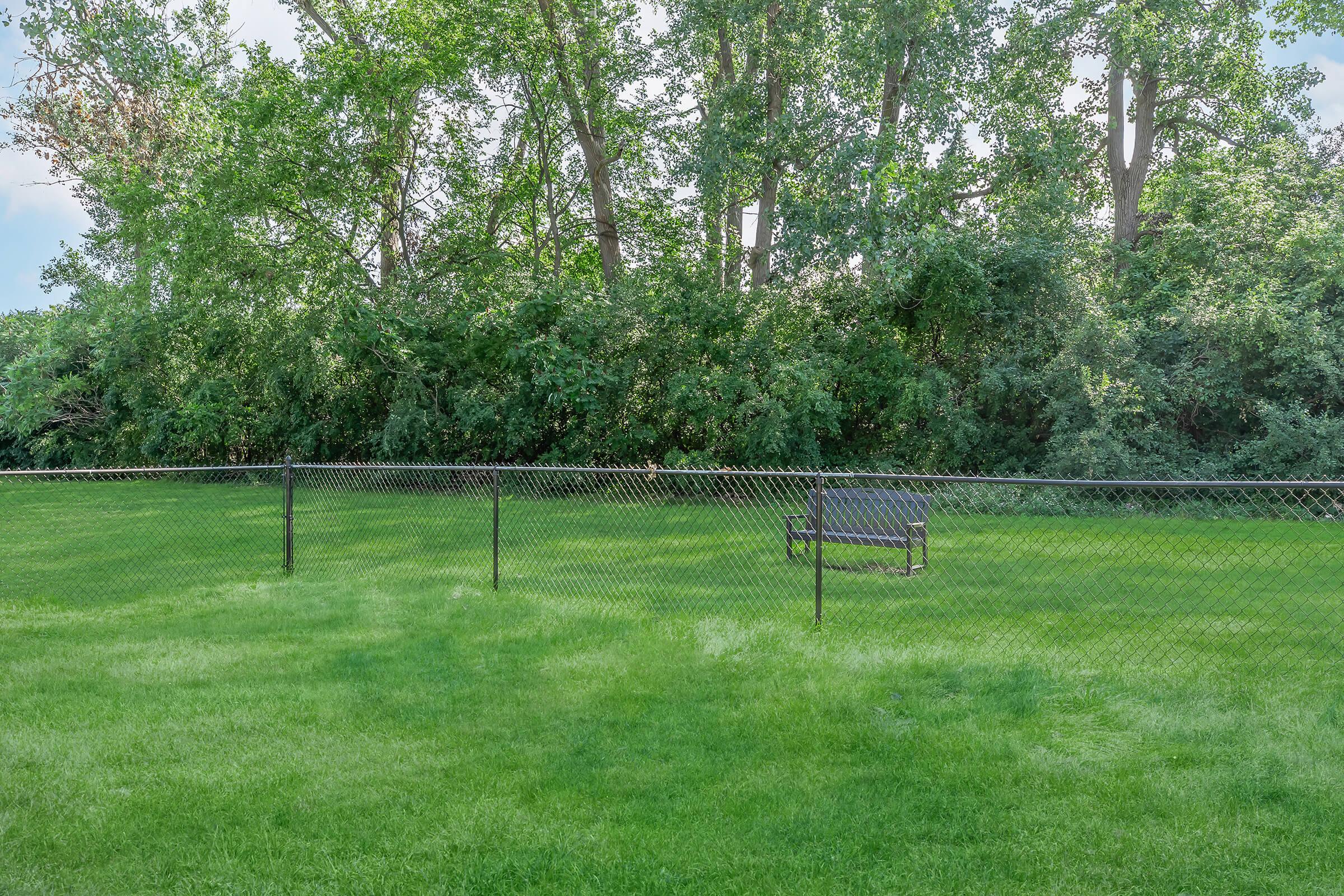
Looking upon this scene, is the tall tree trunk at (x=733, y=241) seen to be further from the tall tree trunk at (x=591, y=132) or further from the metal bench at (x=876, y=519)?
the metal bench at (x=876, y=519)

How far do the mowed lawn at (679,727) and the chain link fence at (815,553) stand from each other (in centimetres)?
8

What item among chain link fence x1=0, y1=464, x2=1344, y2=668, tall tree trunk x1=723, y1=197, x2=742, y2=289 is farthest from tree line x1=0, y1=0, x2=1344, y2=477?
chain link fence x1=0, y1=464, x2=1344, y2=668

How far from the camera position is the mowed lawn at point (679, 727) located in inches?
133

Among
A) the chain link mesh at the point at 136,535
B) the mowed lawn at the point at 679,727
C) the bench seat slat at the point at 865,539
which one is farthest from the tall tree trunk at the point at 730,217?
the mowed lawn at the point at 679,727

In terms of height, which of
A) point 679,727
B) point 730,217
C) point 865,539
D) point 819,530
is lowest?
point 679,727

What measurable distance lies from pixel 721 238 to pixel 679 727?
Result: 16.8 metres

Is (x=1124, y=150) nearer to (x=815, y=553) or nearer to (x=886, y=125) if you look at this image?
(x=886, y=125)

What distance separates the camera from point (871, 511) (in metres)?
8.62

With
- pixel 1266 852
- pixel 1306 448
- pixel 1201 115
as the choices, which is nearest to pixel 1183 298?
pixel 1306 448

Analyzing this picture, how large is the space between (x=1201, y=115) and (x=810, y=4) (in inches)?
395

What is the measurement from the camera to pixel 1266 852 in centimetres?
339

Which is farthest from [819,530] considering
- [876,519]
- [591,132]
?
[591,132]

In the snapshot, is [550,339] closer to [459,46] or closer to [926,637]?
[459,46]

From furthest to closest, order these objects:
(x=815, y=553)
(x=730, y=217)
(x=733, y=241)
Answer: (x=730, y=217), (x=733, y=241), (x=815, y=553)
